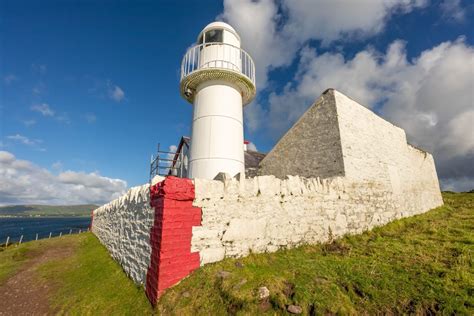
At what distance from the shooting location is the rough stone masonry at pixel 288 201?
4918mm

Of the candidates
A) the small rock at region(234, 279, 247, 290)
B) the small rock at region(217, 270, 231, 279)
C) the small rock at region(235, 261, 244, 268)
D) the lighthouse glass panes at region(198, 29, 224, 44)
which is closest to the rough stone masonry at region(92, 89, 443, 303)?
the small rock at region(235, 261, 244, 268)

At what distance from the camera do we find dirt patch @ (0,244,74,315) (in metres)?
5.88

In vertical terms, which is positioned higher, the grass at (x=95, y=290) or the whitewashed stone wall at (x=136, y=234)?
the whitewashed stone wall at (x=136, y=234)

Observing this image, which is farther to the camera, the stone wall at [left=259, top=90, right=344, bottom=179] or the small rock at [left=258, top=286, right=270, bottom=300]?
the stone wall at [left=259, top=90, right=344, bottom=179]

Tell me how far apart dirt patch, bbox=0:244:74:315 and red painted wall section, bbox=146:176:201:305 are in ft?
11.0

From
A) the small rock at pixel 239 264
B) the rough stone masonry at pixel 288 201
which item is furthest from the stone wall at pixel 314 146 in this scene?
the small rock at pixel 239 264

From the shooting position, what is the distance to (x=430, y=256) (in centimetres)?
587

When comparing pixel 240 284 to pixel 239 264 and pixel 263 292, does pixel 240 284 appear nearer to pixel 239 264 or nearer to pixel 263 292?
pixel 263 292

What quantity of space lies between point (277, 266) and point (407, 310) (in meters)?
2.40

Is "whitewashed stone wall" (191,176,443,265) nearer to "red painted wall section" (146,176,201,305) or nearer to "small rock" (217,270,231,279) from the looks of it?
"red painted wall section" (146,176,201,305)

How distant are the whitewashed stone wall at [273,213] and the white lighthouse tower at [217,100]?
3.10 meters

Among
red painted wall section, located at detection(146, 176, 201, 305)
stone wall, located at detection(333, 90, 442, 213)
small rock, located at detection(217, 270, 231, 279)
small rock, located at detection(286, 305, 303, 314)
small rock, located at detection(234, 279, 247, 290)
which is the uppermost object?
stone wall, located at detection(333, 90, 442, 213)

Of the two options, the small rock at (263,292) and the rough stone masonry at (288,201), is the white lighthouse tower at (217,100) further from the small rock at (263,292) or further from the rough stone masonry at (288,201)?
the small rock at (263,292)

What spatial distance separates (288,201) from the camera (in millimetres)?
6621
